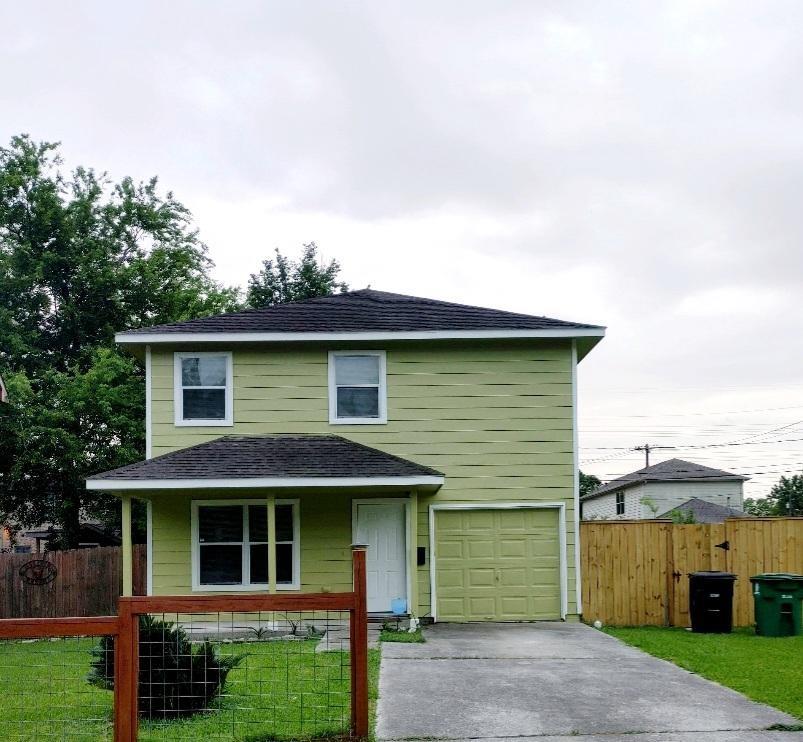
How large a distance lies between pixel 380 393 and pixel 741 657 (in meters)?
7.66

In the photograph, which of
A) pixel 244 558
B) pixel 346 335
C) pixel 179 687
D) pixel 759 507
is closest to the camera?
pixel 179 687

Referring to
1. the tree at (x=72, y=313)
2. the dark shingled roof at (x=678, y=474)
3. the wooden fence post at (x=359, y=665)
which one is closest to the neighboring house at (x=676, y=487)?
the dark shingled roof at (x=678, y=474)

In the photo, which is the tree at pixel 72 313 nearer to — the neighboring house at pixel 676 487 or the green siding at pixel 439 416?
the green siding at pixel 439 416

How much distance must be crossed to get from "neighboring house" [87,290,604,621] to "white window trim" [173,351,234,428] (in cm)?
2

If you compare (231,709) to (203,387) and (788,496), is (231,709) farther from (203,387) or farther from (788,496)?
(788,496)

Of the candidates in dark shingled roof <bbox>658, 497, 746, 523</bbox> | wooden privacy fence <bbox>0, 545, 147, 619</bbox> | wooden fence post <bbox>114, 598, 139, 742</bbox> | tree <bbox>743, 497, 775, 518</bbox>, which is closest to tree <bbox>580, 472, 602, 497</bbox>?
tree <bbox>743, 497, 775, 518</bbox>

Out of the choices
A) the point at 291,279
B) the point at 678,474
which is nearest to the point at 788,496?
the point at 678,474

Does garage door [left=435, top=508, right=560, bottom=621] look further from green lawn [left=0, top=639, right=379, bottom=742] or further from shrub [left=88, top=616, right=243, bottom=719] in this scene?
Answer: shrub [left=88, top=616, right=243, bottom=719]

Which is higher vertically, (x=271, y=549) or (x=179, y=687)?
(x=271, y=549)

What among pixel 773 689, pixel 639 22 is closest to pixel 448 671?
pixel 773 689

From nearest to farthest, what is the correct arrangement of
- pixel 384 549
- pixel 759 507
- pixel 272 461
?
pixel 272 461
pixel 384 549
pixel 759 507

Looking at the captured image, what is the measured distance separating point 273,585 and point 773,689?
8.02 metres

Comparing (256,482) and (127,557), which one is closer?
(256,482)

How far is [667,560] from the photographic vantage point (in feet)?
56.2
